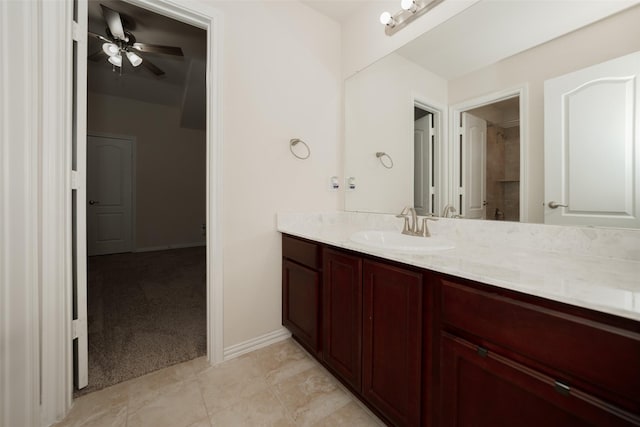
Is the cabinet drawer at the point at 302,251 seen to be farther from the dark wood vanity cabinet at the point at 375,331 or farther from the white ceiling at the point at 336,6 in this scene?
the white ceiling at the point at 336,6

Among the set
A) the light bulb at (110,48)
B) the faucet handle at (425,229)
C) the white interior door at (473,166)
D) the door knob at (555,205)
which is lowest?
the faucet handle at (425,229)

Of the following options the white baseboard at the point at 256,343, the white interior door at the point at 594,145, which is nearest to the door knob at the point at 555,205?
the white interior door at the point at 594,145

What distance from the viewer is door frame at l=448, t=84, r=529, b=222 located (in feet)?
3.79

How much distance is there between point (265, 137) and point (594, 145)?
1.69 m

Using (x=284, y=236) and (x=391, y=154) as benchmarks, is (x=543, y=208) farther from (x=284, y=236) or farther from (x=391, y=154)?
(x=284, y=236)

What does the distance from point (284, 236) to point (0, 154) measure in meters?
1.37

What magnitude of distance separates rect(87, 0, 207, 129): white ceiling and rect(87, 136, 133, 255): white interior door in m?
0.94

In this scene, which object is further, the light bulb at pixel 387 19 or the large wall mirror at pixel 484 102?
the light bulb at pixel 387 19

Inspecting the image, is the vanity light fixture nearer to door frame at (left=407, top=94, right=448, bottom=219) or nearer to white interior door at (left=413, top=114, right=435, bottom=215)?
door frame at (left=407, top=94, right=448, bottom=219)

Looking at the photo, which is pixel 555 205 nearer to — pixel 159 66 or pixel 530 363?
pixel 530 363

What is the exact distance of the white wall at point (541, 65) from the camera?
939 mm

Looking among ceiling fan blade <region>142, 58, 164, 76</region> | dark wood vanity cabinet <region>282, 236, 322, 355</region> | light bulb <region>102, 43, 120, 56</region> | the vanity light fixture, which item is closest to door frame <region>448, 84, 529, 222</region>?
the vanity light fixture

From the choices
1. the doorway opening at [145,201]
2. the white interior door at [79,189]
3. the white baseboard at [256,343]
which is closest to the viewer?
the white interior door at [79,189]

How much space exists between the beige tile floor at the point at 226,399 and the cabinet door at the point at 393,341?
0.85 feet
